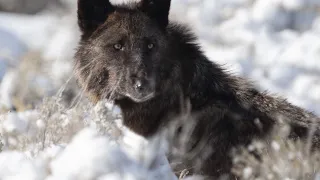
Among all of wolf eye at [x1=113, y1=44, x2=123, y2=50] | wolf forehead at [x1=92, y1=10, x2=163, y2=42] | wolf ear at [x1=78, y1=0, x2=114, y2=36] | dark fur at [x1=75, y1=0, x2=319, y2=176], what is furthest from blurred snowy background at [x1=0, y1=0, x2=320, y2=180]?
wolf ear at [x1=78, y1=0, x2=114, y2=36]

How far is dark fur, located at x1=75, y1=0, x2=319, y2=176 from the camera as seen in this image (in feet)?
18.0

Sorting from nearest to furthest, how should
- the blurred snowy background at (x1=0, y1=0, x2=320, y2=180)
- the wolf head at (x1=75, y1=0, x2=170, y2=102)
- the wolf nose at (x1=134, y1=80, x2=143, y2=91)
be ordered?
the wolf nose at (x1=134, y1=80, x2=143, y2=91)
the wolf head at (x1=75, y1=0, x2=170, y2=102)
the blurred snowy background at (x1=0, y1=0, x2=320, y2=180)

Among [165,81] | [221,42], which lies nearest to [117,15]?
[165,81]

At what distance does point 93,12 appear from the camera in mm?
6008

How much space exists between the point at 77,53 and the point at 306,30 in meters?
9.76

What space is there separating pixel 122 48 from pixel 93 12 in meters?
0.54

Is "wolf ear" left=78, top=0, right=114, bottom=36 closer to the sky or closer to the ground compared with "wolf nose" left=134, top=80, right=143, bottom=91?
closer to the sky

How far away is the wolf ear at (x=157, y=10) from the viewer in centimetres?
598

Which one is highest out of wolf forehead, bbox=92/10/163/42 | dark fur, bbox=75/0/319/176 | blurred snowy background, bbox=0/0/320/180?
wolf forehead, bbox=92/10/163/42

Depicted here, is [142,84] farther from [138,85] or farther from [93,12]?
[93,12]

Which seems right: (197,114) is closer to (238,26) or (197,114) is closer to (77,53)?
(77,53)

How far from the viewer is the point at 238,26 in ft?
48.1

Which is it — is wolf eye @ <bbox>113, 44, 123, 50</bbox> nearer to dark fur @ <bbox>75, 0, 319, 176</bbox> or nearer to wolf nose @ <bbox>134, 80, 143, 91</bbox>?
dark fur @ <bbox>75, 0, 319, 176</bbox>

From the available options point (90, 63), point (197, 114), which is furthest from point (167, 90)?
point (90, 63)
